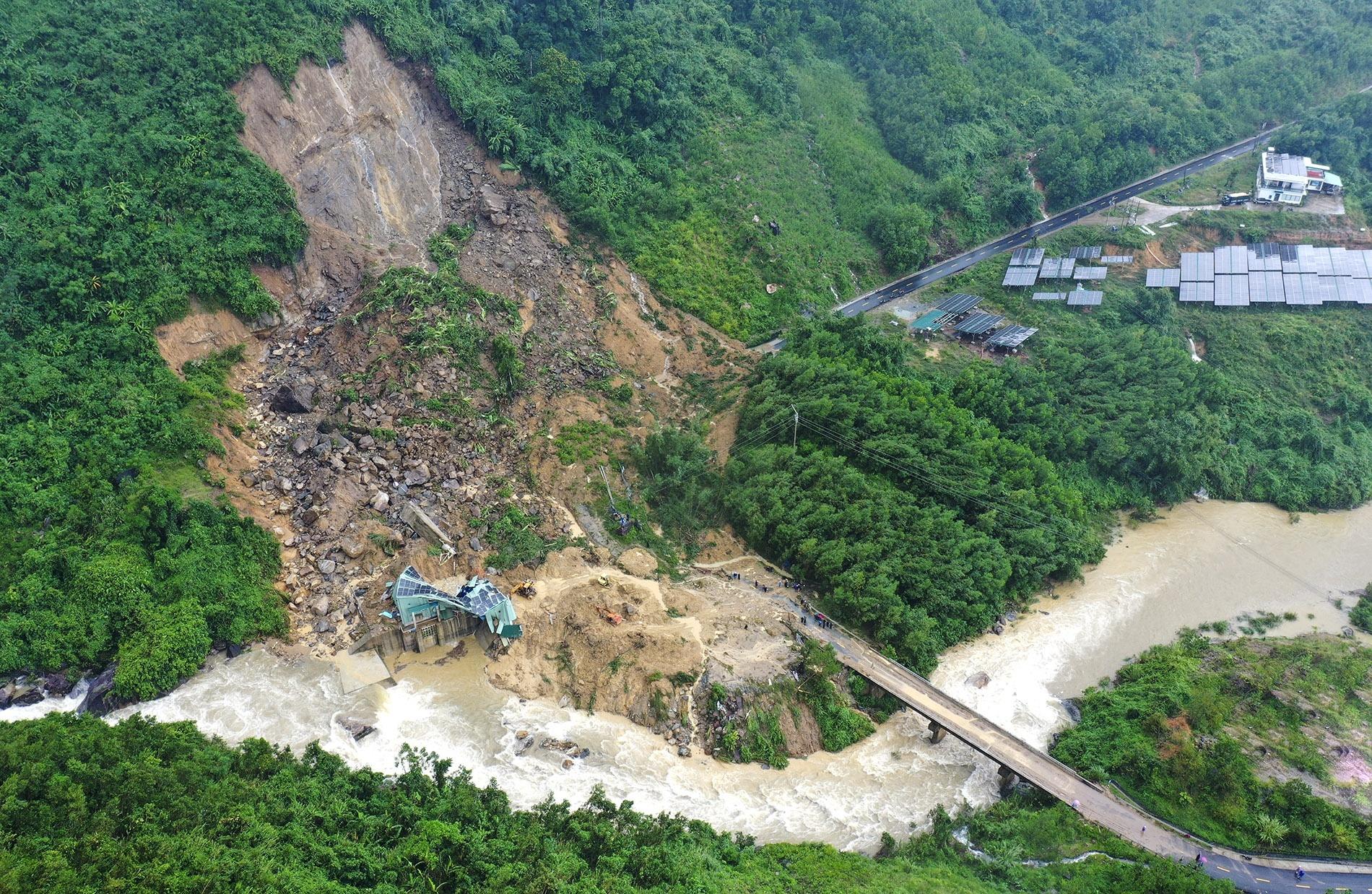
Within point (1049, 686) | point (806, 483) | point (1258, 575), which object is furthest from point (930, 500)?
point (1258, 575)

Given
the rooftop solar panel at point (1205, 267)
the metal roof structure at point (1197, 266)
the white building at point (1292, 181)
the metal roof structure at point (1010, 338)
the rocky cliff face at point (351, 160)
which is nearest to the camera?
the rocky cliff face at point (351, 160)

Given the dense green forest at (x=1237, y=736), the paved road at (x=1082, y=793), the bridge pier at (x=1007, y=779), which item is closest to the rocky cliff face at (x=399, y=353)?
the paved road at (x=1082, y=793)

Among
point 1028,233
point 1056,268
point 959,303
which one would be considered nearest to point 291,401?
point 959,303

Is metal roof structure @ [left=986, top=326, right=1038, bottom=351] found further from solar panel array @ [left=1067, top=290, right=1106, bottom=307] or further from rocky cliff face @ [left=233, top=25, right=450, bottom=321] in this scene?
rocky cliff face @ [left=233, top=25, right=450, bottom=321]

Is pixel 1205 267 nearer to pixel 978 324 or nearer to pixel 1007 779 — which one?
pixel 978 324

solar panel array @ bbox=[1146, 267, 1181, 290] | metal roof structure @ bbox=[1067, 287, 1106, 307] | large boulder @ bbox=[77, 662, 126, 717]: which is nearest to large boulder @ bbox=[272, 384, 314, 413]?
large boulder @ bbox=[77, 662, 126, 717]

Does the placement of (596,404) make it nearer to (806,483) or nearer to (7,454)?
(806,483)

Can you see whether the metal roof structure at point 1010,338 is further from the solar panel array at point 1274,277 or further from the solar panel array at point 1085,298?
the solar panel array at point 1274,277
